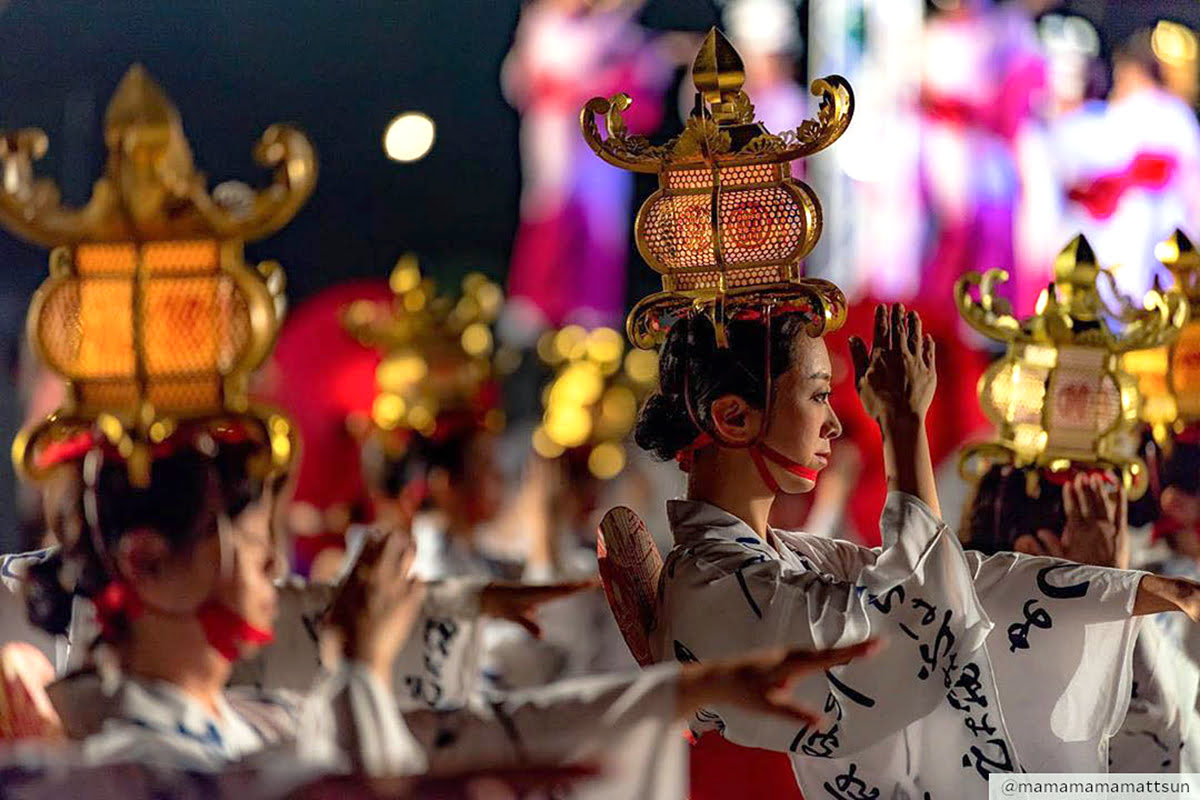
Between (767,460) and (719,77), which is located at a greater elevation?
(719,77)

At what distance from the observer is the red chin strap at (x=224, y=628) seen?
103 inches

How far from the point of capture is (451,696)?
3.60m

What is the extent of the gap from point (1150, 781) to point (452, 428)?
2.85 m

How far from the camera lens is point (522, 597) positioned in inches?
130

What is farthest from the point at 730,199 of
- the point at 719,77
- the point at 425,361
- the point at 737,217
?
the point at 425,361

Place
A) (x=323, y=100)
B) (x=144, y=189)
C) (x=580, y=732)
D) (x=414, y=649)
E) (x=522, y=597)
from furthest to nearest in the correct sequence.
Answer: (x=323, y=100) → (x=414, y=649) → (x=522, y=597) → (x=144, y=189) → (x=580, y=732)

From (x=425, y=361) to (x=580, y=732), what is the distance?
3659 millimetres

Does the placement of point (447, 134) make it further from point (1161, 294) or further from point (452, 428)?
point (1161, 294)

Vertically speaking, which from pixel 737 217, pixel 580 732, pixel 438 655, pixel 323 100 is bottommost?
pixel 438 655

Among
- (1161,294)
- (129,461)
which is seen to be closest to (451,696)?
(129,461)

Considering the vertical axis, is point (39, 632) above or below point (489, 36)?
below

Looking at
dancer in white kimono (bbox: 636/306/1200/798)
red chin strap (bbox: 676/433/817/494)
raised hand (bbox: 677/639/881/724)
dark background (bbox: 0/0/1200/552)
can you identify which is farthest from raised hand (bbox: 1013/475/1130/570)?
dark background (bbox: 0/0/1200/552)

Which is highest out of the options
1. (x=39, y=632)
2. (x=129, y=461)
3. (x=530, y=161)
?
(x=530, y=161)

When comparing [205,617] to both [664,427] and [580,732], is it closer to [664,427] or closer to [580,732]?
[580,732]
